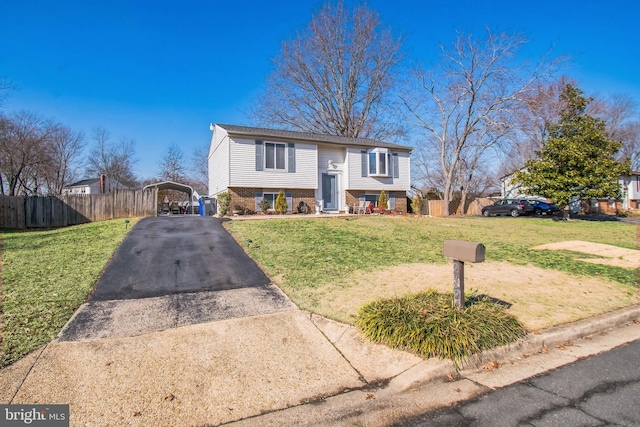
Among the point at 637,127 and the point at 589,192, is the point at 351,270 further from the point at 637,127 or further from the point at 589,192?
the point at 637,127

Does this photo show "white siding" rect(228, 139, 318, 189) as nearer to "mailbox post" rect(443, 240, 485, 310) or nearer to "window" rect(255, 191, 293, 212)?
"window" rect(255, 191, 293, 212)

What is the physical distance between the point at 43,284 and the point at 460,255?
21.3ft

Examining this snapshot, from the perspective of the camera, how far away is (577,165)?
58.8 ft

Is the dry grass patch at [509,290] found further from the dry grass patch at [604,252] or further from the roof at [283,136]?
the roof at [283,136]

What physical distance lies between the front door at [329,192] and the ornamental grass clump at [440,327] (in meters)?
16.3

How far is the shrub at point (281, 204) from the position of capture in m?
17.9

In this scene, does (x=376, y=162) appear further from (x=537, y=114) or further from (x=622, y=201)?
(x=622, y=201)

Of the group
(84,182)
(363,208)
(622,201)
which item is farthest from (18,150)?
(622,201)

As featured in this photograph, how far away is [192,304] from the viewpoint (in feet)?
15.9

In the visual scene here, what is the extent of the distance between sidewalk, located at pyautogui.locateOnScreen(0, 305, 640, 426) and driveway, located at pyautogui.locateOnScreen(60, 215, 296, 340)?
404 millimetres

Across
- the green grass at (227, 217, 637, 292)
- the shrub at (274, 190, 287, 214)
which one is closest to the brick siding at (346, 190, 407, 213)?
the shrub at (274, 190, 287, 214)

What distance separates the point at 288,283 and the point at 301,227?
591 cm

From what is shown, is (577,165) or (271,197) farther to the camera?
(271,197)

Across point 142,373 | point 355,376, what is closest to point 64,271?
point 142,373
